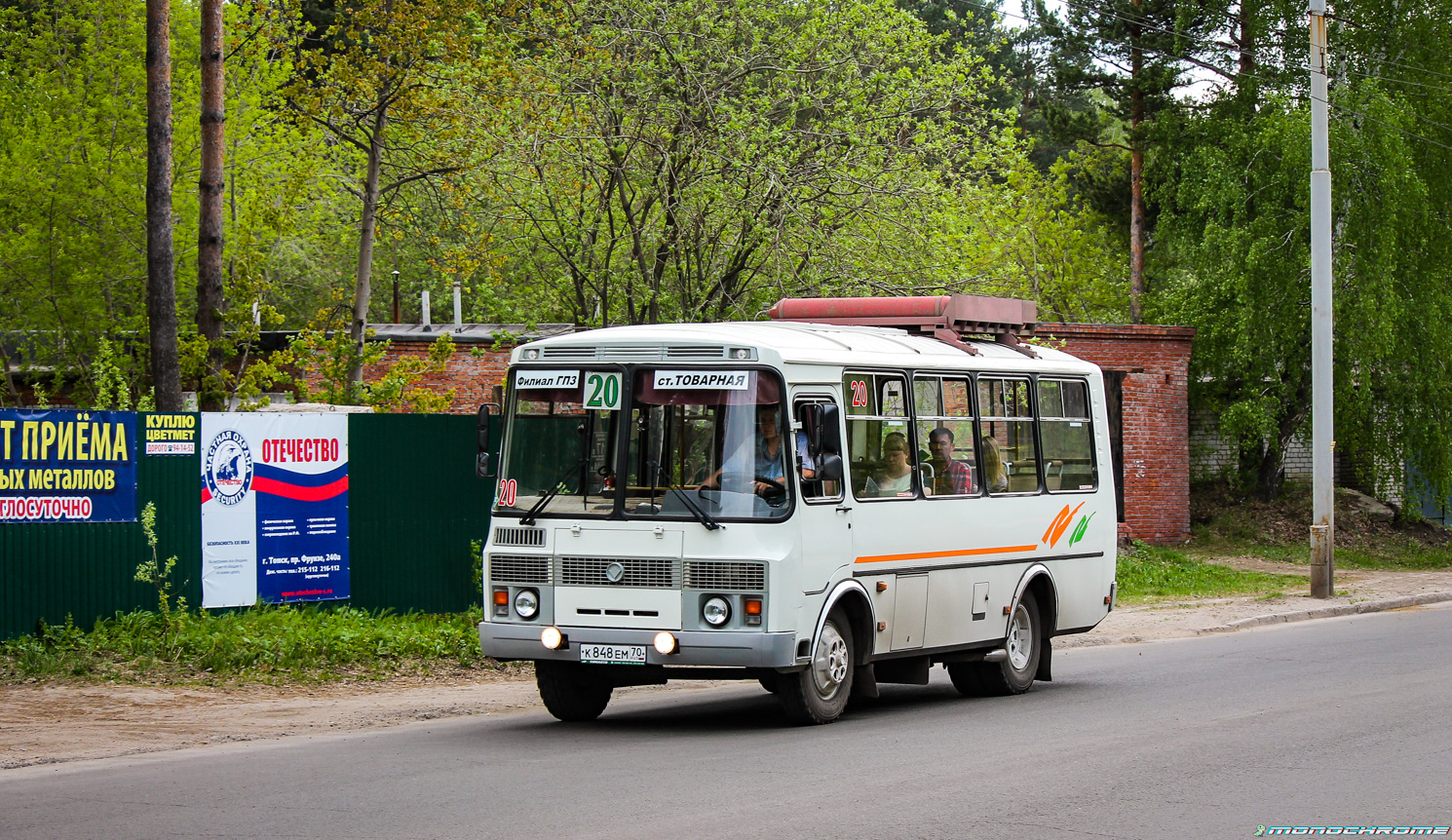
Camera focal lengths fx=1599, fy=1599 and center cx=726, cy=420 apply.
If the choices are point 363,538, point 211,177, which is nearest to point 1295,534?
point 363,538

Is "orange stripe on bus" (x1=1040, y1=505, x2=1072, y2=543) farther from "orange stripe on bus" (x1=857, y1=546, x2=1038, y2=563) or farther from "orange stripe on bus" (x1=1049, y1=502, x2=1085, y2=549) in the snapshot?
"orange stripe on bus" (x1=857, y1=546, x2=1038, y2=563)

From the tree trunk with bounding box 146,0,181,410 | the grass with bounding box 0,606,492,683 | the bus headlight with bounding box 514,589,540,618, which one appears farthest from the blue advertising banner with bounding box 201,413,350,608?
the bus headlight with bounding box 514,589,540,618

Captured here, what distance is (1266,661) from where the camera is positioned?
16.0 metres

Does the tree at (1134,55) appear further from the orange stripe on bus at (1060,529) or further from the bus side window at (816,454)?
the bus side window at (816,454)

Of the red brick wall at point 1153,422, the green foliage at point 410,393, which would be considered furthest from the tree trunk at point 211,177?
the red brick wall at point 1153,422

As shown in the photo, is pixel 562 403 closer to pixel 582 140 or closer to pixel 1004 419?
pixel 1004 419

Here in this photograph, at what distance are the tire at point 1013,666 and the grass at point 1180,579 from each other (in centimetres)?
929

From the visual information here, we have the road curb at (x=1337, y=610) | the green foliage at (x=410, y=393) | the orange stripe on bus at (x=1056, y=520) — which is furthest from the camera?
the road curb at (x=1337, y=610)

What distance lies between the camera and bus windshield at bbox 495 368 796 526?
10953 mm

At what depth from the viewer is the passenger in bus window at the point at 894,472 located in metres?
12.1

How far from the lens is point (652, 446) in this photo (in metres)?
11.3

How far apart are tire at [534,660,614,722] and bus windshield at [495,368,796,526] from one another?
126 centimetres

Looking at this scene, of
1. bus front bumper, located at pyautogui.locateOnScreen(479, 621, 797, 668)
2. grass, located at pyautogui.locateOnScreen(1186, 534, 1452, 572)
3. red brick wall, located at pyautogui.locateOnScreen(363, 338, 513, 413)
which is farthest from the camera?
grass, located at pyautogui.locateOnScreen(1186, 534, 1452, 572)

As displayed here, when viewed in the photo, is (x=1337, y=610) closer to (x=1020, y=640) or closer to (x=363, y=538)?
(x=1020, y=640)
